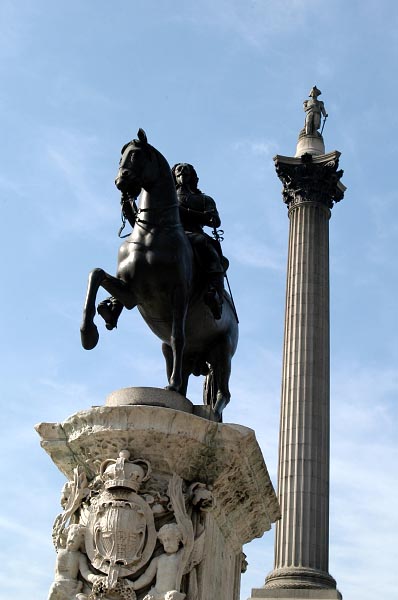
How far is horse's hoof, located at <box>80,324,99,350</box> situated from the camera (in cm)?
847

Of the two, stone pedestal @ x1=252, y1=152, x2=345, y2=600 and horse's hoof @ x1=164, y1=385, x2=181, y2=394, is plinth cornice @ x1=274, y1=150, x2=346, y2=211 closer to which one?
stone pedestal @ x1=252, y1=152, x2=345, y2=600

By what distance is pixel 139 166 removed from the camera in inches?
338

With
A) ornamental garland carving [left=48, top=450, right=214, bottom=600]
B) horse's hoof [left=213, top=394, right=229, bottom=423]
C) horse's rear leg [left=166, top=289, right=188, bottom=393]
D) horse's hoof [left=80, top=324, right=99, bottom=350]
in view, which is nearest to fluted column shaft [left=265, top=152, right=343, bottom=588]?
horse's hoof [left=213, top=394, right=229, bottom=423]

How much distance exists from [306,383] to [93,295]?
2319 centimetres

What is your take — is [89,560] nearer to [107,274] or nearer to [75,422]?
[75,422]

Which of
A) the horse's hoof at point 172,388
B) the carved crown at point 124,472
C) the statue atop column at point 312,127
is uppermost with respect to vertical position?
the statue atop column at point 312,127

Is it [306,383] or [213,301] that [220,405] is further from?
[306,383]

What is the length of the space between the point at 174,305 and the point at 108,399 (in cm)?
97

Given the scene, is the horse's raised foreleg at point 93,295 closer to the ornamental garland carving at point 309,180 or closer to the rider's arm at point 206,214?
the rider's arm at point 206,214

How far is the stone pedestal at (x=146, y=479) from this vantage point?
7270 mm

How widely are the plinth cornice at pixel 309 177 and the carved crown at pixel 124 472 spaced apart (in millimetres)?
27081

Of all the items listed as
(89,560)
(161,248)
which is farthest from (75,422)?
(161,248)

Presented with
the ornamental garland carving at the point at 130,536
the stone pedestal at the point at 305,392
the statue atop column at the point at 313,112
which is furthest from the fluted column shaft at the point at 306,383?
the ornamental garland carving at the point at 130,536

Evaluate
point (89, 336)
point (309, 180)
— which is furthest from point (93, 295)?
point (309, 180)
